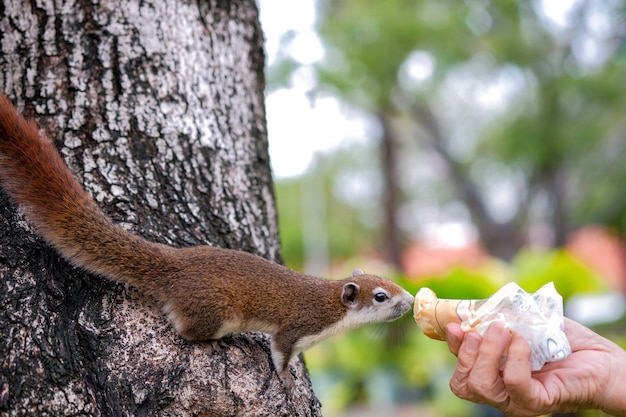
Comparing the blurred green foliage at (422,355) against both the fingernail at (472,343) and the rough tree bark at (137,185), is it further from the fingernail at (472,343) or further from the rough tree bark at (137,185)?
the fingernail at (472,343)

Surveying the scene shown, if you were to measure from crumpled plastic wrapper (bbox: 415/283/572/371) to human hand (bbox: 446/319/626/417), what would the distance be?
0.17ft

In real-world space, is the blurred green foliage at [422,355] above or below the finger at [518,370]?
below

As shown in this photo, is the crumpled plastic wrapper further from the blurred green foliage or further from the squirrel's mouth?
the blurred green foliage

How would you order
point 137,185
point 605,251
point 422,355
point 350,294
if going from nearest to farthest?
1. point 137,185
2. point 350,294
3. point 422,355
4. point 605,251

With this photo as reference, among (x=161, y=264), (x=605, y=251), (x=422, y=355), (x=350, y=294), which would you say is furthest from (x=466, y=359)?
(x=605, y=251)

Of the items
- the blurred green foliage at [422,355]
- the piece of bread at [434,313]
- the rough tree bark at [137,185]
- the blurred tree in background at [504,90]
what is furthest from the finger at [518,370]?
the blurred tree in background at [504,90]

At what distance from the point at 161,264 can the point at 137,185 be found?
0.28 metres

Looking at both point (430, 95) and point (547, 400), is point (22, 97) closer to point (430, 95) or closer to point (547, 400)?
point (547, 400)

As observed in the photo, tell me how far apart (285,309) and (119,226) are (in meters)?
0.62

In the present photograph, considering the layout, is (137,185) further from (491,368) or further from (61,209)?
(491,368)

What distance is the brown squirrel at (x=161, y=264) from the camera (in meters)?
1.82

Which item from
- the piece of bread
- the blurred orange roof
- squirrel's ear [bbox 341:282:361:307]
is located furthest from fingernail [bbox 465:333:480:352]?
the blurred orange roof

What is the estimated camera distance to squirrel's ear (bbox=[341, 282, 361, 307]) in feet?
8.16

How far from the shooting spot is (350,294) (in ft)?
8.24
